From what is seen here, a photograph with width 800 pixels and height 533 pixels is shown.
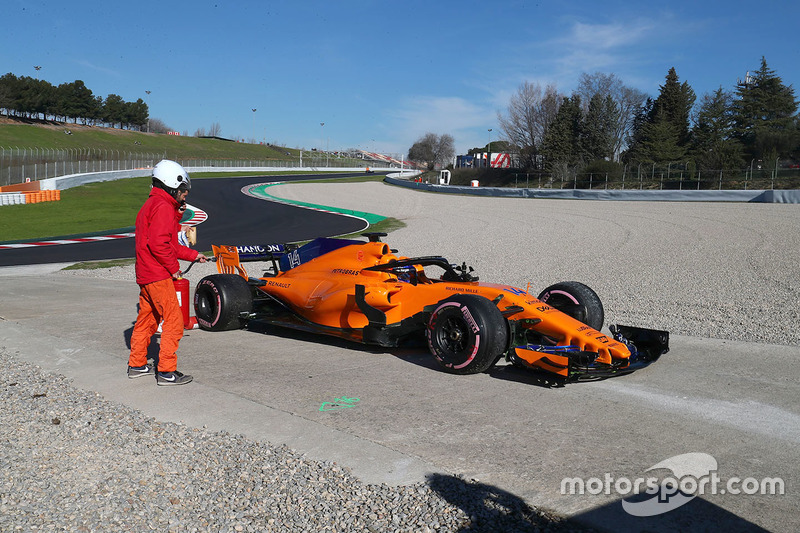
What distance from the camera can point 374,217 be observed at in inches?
1249

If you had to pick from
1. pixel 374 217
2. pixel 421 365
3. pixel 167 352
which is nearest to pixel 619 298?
pixel 421 365

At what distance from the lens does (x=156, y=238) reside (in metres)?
6.02

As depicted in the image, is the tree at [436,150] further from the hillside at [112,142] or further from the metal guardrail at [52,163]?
the metal guardrail at [52,163]

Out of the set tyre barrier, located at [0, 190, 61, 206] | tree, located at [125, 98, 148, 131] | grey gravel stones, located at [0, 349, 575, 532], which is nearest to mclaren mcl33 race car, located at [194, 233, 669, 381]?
grey gravel stones, located at [0, 349, 575, 532]

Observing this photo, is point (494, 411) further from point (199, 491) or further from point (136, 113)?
point (136, 113)

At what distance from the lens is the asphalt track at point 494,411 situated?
157 inches

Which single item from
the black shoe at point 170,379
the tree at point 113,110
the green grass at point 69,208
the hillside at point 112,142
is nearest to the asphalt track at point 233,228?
the green grass at point 69,208

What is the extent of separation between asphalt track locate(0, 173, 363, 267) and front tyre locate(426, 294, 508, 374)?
47.7 feet

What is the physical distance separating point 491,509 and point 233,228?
25.7 m

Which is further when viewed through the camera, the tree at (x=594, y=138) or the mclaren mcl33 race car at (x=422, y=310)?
the tree at (x=594, y=138)

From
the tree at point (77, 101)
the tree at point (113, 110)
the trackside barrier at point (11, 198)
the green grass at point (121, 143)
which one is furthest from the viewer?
the tree at point (113, 110)

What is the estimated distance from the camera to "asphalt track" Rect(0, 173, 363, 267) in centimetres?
1867

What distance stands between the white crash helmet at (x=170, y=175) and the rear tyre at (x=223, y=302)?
247 centimetres

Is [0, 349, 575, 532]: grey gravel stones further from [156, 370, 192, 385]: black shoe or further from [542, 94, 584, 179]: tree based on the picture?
[542, 94, 584, 179]: tree
